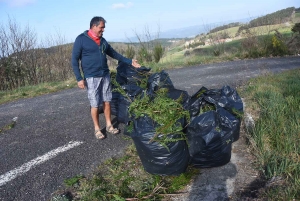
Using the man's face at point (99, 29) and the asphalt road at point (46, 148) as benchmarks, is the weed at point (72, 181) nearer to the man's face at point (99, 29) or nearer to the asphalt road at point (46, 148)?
the asphalt road at point (46, 148)

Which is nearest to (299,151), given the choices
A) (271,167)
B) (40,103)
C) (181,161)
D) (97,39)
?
(271,167)

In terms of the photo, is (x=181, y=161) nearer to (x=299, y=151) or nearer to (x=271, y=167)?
(x=271, y=167)

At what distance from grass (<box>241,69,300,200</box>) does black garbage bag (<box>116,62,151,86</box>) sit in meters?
1.97

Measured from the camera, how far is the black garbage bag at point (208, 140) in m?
2.94

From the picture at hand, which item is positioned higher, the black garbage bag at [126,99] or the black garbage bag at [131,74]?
the black garbage bag at [131,74]

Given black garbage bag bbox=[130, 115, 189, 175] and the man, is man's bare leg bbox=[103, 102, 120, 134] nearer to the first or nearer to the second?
the man

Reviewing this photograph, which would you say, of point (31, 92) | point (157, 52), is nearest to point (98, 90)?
point (31, 92)

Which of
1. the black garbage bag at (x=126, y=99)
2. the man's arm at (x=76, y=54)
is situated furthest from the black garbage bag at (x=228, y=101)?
the man's arm at (x=76, y=54)

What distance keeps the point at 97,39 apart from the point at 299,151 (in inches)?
119

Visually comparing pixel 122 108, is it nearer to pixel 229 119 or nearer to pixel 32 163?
pixel 32 163

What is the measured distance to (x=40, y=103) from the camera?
698 centimetres

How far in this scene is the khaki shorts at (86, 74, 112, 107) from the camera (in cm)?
399

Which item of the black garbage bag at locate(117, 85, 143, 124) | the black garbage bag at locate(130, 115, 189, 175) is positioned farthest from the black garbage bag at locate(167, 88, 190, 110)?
the black garbage bag at locate(117, 85, 143, 124)

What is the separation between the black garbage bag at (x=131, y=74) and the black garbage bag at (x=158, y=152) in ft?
5.62
